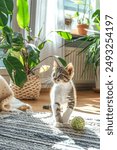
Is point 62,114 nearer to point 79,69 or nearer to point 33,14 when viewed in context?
point 33,14

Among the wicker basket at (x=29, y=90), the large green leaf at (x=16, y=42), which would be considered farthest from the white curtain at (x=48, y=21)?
the large green leaf at (x=16, y=42)

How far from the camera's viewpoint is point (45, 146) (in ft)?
3.88

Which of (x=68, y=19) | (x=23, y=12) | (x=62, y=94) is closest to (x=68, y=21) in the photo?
(x=68, y=19)

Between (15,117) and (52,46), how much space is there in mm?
1604

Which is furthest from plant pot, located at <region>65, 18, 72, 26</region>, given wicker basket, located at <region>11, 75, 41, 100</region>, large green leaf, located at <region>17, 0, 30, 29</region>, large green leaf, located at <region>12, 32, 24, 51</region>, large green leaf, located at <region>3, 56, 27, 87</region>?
large green leaf, located at <region>3, 56, 27, 87</region>

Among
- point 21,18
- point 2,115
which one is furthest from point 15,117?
point 21,18

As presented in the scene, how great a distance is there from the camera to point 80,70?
11.9 ft

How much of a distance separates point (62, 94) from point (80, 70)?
7.17 ft

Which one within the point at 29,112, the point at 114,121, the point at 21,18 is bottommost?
the point at 29,112

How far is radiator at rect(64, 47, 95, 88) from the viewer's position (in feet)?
11.5

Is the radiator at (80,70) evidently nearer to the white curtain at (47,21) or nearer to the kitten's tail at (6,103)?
the white curtain at (47,21)

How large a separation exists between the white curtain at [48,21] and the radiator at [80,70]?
0.26 m

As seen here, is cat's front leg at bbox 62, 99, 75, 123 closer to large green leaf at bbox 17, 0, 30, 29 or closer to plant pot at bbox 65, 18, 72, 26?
large green leaf at bbox 17, 0, 30, 29

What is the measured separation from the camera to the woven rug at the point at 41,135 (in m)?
1.19
